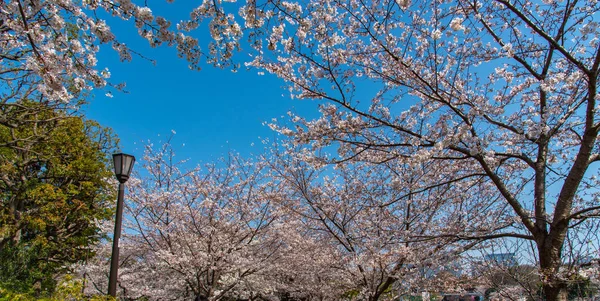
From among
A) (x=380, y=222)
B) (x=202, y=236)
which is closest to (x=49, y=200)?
(x=202, y=236)

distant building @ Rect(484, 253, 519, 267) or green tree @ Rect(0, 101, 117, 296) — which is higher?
green tree @ Rect(0, 101, 117, 296)

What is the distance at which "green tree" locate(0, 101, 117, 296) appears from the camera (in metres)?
11.8

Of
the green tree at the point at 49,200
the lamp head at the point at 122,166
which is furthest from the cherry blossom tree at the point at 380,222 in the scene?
the green tree at the point at 49,200

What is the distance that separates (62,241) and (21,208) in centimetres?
181

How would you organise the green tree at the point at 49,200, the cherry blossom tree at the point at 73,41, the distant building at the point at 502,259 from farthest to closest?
the green tree at the point at 49,200
the distant building at the point at 502,259
the cherry blossom tree at the point at 73,41

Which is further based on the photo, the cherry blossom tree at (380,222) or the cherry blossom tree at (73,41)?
the cherry blossom tree at (380,222)

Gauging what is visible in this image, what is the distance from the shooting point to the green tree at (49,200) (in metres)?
11.8

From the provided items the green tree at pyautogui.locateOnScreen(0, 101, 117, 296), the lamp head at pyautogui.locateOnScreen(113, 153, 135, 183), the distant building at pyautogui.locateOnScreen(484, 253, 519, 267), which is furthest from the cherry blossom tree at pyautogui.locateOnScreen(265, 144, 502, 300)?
the green tree at pyautogui.locateOnScreen(0, 101, 117, 296)

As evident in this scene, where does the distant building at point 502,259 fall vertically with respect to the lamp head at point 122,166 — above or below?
below

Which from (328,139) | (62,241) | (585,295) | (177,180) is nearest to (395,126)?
(328,139)

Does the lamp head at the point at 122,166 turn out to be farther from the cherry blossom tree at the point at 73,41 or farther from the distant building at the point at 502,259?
the distant building at the point at 502,259

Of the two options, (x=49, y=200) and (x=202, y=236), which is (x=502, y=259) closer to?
(x=202, y=236)

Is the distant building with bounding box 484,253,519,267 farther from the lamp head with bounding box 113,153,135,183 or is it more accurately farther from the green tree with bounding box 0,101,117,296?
the green tree with bounding box 0,101,117,296

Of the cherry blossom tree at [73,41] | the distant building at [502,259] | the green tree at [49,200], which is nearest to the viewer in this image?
the cherry blossom tree at [73,41]
